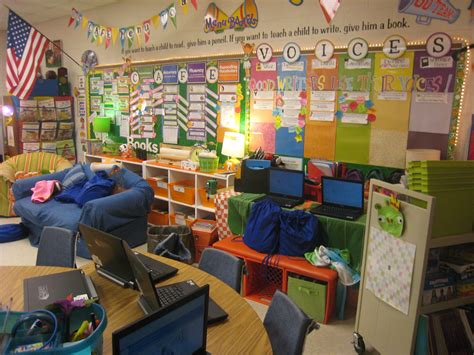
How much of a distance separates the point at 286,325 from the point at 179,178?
3.28 m

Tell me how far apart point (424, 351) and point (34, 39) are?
4819 mm

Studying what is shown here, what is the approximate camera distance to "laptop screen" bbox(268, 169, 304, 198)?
11.4 feet

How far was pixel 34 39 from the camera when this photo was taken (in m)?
4.49

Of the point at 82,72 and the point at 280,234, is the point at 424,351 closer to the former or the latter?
the point at 280,234

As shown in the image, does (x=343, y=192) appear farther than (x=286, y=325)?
Yes

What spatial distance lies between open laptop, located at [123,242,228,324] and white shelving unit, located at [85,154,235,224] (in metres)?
2.27

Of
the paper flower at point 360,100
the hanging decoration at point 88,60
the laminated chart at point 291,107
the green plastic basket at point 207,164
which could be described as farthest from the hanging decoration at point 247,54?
the hanging decoration at point 88,60

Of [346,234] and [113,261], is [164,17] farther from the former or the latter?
[113,261]

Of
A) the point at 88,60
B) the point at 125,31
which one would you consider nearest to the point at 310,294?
the point at 125,31

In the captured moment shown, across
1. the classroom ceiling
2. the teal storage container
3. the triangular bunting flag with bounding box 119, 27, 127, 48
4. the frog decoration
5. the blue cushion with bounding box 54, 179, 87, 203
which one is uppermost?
the classroom ceiling

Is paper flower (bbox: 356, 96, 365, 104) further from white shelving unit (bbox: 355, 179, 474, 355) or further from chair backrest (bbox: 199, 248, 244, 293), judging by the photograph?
chair backrest (bbox: 199, 248, 244, 293)

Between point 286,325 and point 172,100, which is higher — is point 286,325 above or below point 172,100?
below

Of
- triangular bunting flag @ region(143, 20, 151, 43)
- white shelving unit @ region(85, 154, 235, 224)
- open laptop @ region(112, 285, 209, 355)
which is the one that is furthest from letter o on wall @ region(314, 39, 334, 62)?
open laptop @ region(112, 285, 209, 355)

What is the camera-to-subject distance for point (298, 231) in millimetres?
3070
